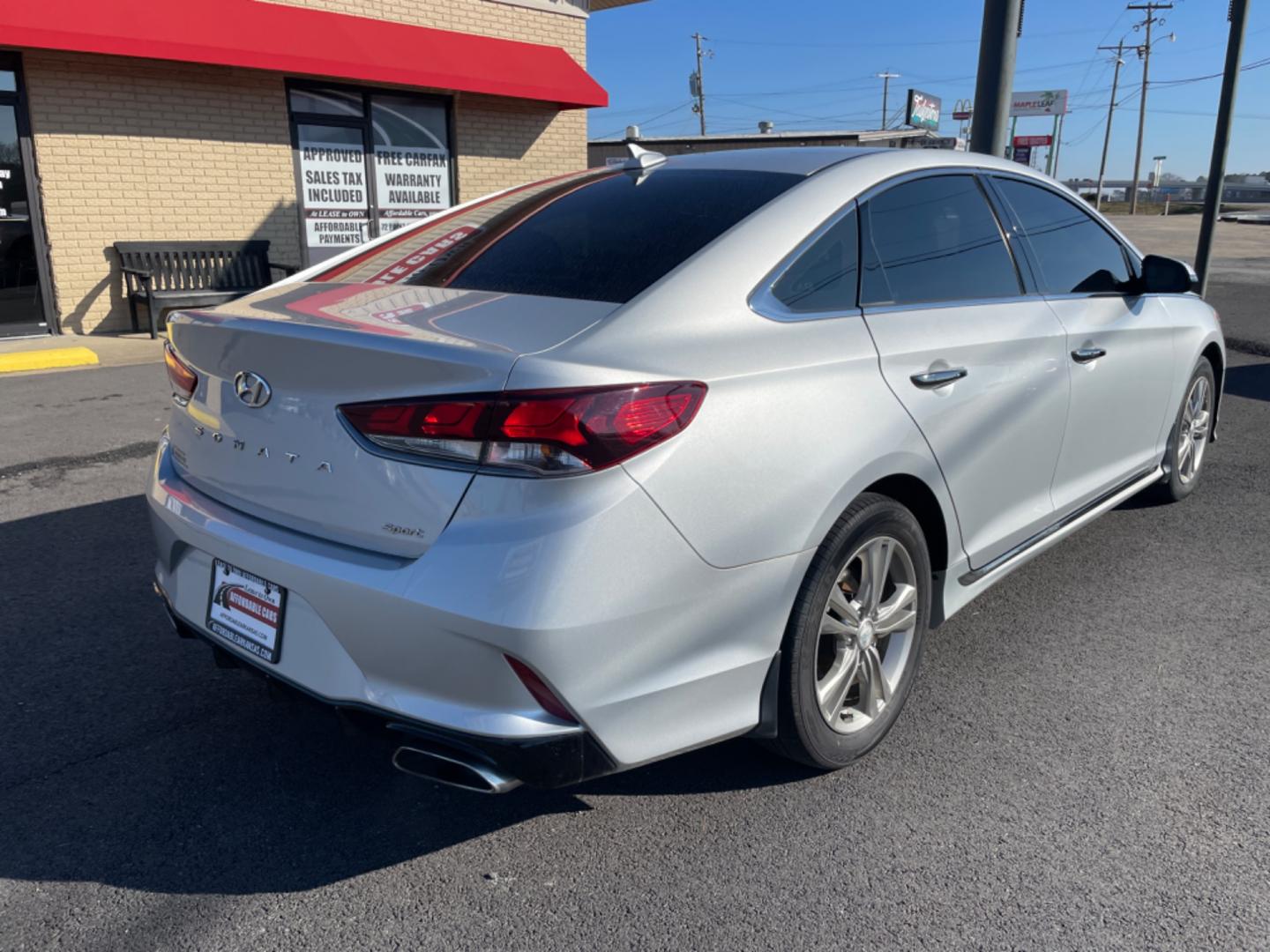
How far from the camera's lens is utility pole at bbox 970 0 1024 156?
25.1 ft

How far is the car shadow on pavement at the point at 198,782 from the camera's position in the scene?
251 cm

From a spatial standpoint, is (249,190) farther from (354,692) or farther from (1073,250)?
(354,692)

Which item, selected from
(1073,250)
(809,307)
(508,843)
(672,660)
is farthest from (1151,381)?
(508,843)

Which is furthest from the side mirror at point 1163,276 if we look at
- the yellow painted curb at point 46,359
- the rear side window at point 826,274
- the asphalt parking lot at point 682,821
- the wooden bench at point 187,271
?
the wooden bench at point 187,271

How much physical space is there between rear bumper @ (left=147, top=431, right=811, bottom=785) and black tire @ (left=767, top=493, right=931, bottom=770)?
0.12 metres

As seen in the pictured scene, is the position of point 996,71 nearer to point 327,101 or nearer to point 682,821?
point 682,821

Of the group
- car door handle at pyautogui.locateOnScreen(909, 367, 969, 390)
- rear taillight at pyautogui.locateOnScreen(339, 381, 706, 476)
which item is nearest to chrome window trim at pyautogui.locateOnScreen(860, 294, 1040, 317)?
car door handle at pyautogui.locateOnScreen(909, 367, 969, 390)

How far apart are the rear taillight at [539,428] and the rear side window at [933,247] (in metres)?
0.99

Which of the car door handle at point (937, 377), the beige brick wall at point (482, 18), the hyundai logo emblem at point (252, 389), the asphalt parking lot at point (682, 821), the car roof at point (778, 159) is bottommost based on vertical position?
the asphalt parking lot at point (682, 821)

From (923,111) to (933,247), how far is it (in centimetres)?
5194

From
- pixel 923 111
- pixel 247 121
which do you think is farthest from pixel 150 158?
pixel 923 111

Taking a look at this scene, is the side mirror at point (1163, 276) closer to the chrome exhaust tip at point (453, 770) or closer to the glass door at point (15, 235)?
the chrome exhaust tip at point (453, 770)

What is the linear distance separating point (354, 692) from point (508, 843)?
60cm

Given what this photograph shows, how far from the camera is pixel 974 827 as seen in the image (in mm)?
2641
